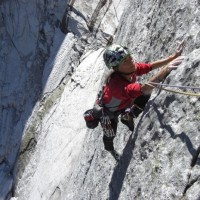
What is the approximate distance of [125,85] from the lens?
509 cm

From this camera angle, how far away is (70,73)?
40.4 ft

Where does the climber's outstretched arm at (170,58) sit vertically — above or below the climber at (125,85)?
above

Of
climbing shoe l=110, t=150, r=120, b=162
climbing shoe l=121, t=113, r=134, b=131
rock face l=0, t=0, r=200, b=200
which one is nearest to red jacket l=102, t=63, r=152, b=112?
climbing shoe l=121, t=113, r=134, b=131

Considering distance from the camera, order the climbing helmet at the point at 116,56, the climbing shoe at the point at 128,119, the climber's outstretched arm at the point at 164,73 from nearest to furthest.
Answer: the climber's outstretched arm at the point at 164,73
the climbing helmet at the point at 116,56
the climbing shoe at the point at 128,119

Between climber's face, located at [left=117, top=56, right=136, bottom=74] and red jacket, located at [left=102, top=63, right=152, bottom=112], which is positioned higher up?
climber's face, located at [left=117, top=56, right=136, bottom=74]

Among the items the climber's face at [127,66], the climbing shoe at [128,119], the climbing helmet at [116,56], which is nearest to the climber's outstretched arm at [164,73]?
the climber's face at [127,66]

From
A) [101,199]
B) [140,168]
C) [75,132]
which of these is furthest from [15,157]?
[140,168]

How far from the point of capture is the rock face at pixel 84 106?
456cm

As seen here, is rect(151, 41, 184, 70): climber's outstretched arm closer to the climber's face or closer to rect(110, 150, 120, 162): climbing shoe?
the climber's face

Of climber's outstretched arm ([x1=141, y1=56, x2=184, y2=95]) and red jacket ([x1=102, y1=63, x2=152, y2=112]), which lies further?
red jacket ([x1=102, y1=63, x2=152, y2=112])

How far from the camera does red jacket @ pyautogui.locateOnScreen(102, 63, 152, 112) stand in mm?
4887

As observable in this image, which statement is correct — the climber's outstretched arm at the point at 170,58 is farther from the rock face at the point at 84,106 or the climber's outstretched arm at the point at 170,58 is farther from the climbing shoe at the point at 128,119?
the climbing shoe at the point at 128,119

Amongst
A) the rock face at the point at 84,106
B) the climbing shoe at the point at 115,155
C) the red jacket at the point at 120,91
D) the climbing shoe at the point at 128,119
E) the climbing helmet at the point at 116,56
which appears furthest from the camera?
the climbing shoe at the point at 115,155

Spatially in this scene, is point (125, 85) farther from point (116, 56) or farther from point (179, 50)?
point (179, 50)
